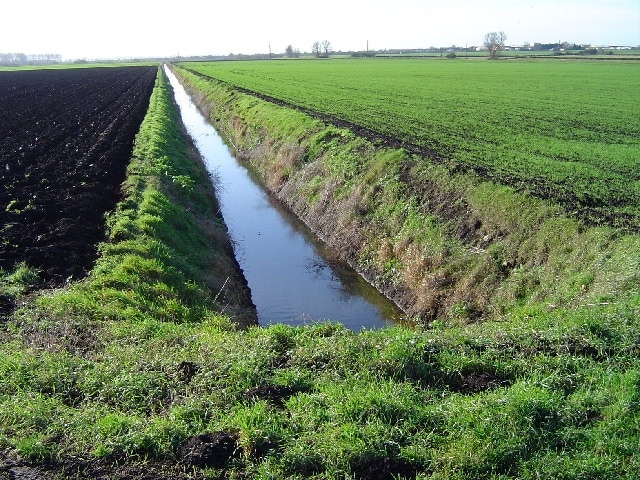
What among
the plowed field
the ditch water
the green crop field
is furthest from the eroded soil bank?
the plowed field

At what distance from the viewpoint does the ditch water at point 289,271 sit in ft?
44.5

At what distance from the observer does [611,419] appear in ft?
19.6

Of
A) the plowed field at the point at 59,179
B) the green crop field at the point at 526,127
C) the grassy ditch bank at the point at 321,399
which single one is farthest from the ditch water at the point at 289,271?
the green crop field at the point at 526,127

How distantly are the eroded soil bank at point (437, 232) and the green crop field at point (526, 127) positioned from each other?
3.51 feet

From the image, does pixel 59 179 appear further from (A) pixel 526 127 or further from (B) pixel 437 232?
(A) pixel 526 127

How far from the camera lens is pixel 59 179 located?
723 inches

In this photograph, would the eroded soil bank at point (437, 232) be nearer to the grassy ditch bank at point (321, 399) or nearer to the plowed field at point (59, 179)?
the grassy ditch bank at point (321, 399)

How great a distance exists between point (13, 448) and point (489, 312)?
9.12m

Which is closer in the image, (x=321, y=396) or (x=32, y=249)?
(x=321, y=396)

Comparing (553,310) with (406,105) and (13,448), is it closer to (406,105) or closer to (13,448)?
(13,448)

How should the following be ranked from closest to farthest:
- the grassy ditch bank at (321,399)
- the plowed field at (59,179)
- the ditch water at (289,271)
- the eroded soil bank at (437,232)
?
the grassy ditch bank at (321,399) < the eroded soil bank at (437,232) < the plowed field at (59,179) < the ditch water at (289,271)

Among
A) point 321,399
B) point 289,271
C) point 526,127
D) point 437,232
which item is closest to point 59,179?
point 289,271

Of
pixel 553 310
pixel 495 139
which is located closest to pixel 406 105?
pixel 495 139

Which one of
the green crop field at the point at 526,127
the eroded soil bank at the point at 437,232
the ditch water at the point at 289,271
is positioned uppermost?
the green crop field at the point at 526,127
